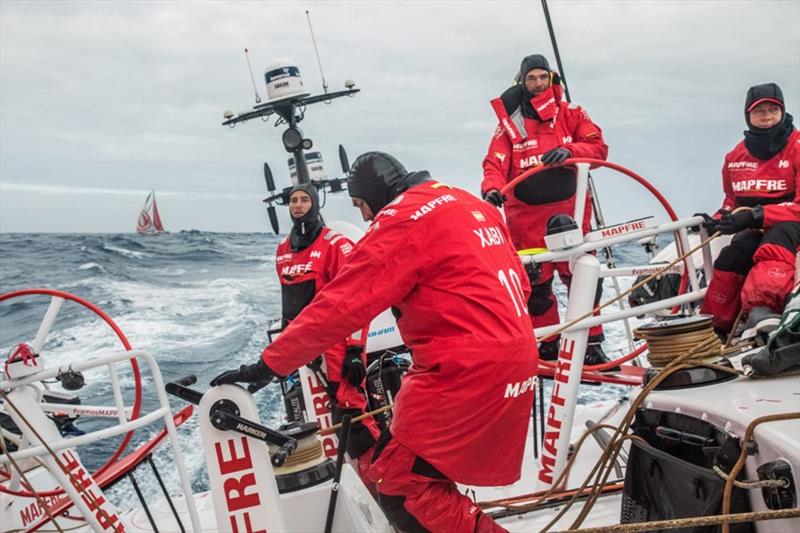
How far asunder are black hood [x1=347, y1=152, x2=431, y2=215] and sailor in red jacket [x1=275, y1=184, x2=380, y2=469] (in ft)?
6.20

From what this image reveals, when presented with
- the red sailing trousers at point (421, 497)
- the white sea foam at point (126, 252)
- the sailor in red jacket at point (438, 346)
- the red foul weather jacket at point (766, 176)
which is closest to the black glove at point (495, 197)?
the red foul weather jacket at point (766, 176)

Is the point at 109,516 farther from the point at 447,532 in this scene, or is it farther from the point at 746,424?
the point at 746,424

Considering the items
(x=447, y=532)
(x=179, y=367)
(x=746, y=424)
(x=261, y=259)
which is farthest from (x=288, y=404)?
(x=261, y=259)

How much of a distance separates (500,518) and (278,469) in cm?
121

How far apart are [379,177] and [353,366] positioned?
2065 mm

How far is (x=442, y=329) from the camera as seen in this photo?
244cm

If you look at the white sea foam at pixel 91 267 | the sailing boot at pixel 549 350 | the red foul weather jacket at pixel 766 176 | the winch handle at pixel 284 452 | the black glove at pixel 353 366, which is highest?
the white sea foam at pixel 91 267

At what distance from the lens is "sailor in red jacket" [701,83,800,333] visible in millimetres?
3814

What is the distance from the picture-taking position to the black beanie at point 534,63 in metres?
4.87

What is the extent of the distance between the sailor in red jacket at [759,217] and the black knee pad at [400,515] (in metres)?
2.10

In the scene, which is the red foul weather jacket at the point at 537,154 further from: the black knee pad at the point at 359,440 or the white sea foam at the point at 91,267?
the white sea foam at the point at 91,267

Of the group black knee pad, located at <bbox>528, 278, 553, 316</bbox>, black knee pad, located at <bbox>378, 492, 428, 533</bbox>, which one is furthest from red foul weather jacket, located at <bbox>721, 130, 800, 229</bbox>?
black knee pad, located at <bbox>378, 492, 428, 533</bbox>

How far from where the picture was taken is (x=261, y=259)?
20.1m

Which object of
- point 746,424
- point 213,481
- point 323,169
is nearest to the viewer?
point 746,424
